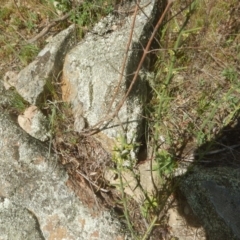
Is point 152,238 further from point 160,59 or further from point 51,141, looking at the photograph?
point 160,59

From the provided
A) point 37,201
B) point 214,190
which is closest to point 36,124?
point 37,201

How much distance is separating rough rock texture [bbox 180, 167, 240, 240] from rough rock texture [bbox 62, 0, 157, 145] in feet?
1.54

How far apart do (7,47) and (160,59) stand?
1.06 metres

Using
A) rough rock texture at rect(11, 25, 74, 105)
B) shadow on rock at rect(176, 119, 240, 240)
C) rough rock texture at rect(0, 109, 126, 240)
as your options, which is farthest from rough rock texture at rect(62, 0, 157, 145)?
shadow on rock at rect(176, 119, 240, 240)

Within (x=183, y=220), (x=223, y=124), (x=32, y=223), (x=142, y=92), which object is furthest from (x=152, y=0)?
(x=32, y=223)

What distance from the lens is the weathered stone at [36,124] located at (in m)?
2.31

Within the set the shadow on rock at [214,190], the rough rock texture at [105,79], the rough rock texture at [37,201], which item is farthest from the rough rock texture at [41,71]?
the shadow on rock at [214,190]

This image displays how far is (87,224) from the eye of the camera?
6.88 feet

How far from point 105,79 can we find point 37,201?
2.80 ft

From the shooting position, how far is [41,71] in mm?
2396

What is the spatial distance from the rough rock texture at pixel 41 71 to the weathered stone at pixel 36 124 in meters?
0.08

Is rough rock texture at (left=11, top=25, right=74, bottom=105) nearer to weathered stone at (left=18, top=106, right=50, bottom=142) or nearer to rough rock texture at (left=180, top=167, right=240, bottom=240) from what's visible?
weathered stone at (left=18, top=106, right=50, bottom=142)

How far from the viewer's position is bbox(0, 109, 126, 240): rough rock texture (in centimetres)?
210

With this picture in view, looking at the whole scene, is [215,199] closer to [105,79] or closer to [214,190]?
[214,190]
